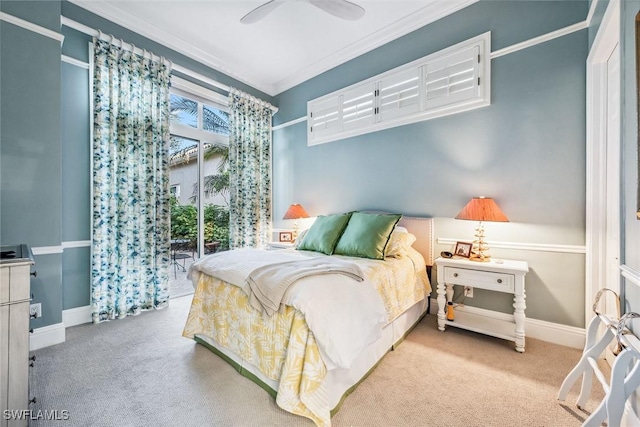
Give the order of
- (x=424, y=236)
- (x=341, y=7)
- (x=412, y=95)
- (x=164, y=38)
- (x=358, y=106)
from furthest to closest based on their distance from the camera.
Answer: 1. (x=358, y=106)
2. (x=164, y=38)
3. (x=412, y=95)
4. (x=424, y=236)
5. (x=341, y=7)

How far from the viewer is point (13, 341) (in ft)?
4.12

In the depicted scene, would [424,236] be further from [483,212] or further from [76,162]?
[76,162]

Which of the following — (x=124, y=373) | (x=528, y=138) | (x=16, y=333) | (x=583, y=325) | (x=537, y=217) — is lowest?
(x=124, y=373)

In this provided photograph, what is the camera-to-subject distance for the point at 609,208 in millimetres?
2027

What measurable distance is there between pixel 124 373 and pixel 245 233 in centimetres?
243

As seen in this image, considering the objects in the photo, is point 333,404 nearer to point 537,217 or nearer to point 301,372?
point 301,372

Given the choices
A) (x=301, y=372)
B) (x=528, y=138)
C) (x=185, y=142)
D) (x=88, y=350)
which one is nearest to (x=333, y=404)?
(x=301, y=372)

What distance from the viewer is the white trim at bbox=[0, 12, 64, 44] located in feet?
6.88

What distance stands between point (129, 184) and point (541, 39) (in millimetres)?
4192

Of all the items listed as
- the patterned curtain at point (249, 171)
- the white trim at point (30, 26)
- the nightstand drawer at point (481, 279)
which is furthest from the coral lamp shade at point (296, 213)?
the white trim at point (30, 26)

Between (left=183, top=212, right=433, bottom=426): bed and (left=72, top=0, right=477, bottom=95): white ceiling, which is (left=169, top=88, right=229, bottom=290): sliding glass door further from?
(left=183, top=212, right=433, bottom=426): bed

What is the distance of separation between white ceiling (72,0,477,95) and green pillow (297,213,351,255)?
211cm

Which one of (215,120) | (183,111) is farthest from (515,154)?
(183,111)

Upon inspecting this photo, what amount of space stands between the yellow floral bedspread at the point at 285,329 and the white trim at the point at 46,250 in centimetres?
127
